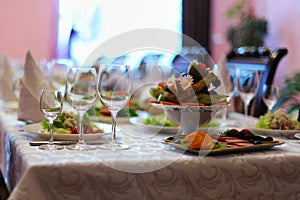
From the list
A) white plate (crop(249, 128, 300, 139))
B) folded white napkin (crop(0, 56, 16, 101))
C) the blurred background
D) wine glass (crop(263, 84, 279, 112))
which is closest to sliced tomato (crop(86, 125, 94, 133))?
white plate (crop(249, 128, 300, 139))

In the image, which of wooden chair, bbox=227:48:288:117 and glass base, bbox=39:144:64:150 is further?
wooden chair, bbox=227:48:288:117

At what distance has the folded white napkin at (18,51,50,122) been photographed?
1791 mm

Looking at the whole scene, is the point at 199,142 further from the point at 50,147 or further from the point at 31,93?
the point at 31,93

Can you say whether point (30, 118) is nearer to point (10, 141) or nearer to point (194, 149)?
point (10, 141)

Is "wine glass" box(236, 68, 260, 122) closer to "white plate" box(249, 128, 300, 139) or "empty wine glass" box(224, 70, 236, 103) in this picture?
"empty wine glass" box(224, 70, 236, 103)

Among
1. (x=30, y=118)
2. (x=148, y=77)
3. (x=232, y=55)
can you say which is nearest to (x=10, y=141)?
(x=30, y=118)

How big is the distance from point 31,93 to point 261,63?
1212 mm

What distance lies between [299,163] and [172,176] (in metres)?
0.32

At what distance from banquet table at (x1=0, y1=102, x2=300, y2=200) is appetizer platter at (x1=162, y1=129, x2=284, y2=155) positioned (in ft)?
0.05

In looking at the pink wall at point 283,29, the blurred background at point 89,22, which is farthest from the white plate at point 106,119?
the blurred background at point 89,22

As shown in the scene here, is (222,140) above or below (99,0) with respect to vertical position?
below

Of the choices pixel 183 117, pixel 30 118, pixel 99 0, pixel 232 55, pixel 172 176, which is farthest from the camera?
pixel 99 0

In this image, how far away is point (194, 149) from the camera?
1.20 metres

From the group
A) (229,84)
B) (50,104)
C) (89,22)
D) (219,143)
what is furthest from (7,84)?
(89,22)
